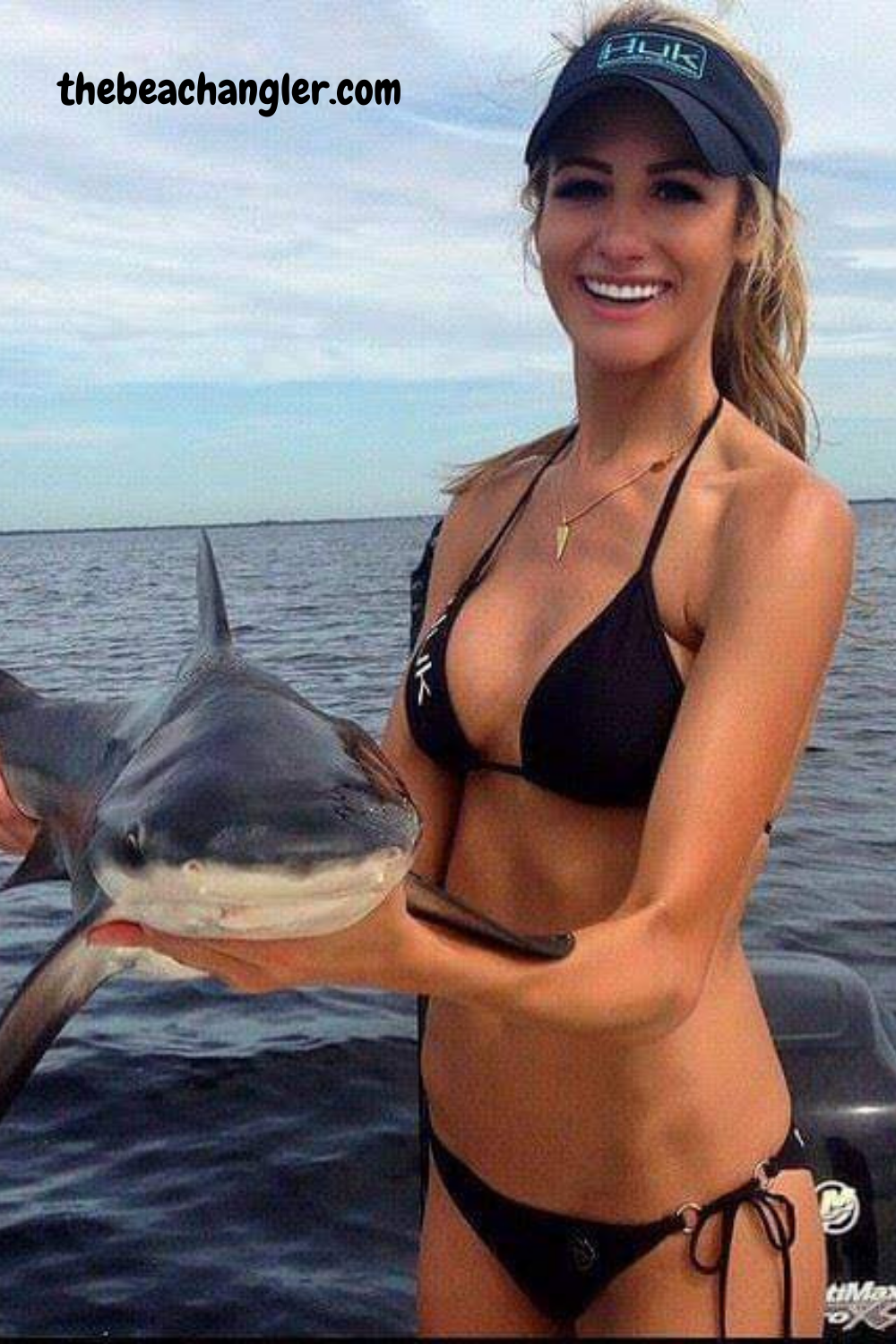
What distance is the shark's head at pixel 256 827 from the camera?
1767 millimetres

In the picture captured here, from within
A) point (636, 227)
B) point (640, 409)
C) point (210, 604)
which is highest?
point (636, 227)

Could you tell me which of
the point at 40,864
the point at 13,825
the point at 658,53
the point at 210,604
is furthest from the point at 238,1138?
the point at 658,53

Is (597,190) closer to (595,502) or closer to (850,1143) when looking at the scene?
(595,502)

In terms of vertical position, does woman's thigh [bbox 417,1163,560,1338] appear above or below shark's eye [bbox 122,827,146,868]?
below

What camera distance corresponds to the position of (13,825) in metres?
4.29

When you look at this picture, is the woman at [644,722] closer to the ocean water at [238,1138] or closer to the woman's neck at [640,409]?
the woman's neck at [640,409]

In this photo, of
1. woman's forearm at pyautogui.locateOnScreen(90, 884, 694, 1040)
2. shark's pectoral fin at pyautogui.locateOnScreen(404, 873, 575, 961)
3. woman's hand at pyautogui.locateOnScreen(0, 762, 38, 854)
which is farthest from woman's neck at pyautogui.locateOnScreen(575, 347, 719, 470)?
woman's hand at pyautogui.locateOnScreen(0, 762, 38, 854)

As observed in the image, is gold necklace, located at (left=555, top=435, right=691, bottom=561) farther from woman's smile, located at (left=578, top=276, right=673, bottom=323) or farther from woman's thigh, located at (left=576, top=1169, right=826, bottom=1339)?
woman's thigh, located at (left=576, top=1169, right=826, bottom=1339)

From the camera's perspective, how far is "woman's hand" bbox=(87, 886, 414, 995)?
73.5 inches

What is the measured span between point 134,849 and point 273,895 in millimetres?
354

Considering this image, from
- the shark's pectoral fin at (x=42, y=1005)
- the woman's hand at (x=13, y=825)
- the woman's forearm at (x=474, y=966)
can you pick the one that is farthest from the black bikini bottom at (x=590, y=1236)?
the woman's hand at (x=13, y=825)

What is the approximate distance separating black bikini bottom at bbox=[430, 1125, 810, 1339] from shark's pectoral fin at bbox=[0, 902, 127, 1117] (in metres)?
0.84

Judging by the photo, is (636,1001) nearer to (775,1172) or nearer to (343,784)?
(343,784)

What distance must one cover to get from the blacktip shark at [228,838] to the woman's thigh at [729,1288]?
88 cm
